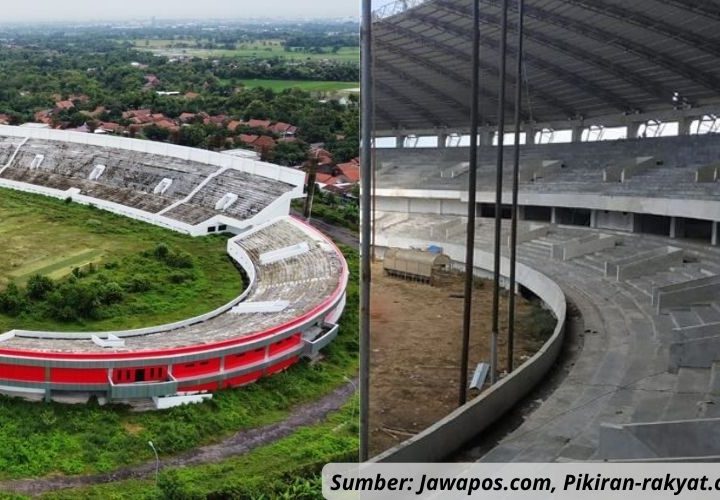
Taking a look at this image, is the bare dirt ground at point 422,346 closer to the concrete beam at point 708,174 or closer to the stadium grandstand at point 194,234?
the stadium grandstand at point 194,234

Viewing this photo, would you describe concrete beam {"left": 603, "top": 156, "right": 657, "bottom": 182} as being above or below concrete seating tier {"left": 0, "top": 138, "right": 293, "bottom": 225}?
above

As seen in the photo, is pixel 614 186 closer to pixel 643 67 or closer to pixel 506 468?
pixel 643 67

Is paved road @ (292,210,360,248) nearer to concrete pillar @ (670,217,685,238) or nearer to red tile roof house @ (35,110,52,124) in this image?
concrete pillar @ (670,217,685,238)

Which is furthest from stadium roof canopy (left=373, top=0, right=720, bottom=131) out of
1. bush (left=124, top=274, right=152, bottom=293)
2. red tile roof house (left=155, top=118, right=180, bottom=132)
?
bush (left=124, top=274, right=152, bottom=293)

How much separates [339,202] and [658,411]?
63.0 ft

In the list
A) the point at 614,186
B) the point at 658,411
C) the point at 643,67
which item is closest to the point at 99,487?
the point at 658,411

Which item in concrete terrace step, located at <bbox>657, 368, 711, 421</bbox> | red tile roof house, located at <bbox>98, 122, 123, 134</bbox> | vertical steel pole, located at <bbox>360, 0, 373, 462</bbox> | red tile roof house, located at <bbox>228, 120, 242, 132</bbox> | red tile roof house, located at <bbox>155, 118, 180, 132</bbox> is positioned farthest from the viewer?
red tile roof house, located at <bbox>98, 122, 123, 134</bbox>

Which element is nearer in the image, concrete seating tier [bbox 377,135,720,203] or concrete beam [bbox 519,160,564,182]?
concrete seating tier [bbox 377,135,720,203]

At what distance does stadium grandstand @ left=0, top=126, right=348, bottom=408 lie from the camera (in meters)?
12.9

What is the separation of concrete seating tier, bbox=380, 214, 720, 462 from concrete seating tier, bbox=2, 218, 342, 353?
4.83 m

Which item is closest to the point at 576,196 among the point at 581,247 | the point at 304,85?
the point at 581,247

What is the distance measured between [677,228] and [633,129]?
11.0 meters

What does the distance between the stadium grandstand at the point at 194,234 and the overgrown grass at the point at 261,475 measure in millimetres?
2144

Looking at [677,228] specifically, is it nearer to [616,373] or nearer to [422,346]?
[422,346]
